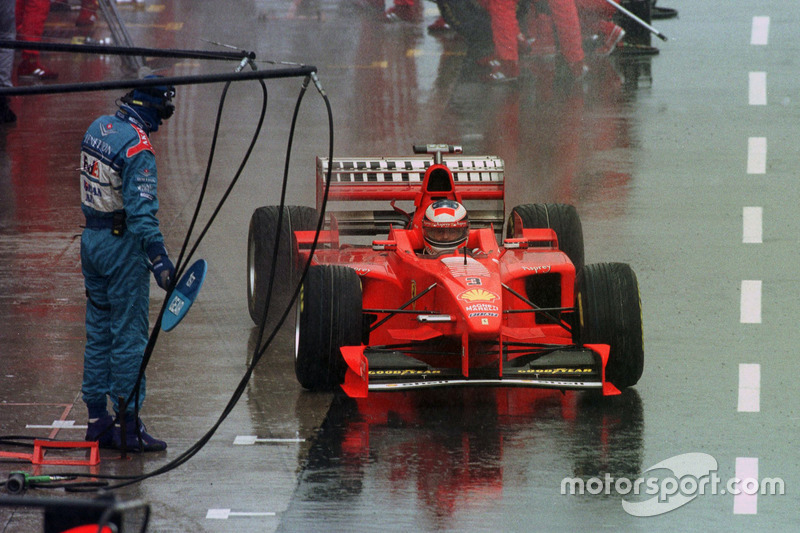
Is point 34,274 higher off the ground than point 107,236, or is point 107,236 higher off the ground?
point 107,236

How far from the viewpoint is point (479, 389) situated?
27.3ft

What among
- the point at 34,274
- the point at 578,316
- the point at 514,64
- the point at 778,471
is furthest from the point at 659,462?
the point at 514,64

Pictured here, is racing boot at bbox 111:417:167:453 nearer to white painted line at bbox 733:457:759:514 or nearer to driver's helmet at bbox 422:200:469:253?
driver's helmet at bbox 422:200:469:253

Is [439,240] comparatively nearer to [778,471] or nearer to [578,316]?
[578,316]

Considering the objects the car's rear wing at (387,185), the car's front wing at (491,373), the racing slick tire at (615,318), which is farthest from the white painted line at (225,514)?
the car's rear wing at (387,185)

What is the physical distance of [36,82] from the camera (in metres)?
18.8

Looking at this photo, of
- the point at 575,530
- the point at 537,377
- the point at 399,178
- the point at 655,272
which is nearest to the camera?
the point at 575,530

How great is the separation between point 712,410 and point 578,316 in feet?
3.44

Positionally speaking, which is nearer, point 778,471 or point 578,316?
point 778,471

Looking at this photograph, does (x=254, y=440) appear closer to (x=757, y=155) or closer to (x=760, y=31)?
(x=757, y=155)

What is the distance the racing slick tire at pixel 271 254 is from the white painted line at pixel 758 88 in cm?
1001

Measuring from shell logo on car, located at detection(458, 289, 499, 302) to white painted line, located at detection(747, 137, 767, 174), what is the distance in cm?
744

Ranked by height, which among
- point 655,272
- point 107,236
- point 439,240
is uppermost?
point 107,236

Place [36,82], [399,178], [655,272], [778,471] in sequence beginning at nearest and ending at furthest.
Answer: [778,471] < [399,178] < [655,272] < [36,82]
